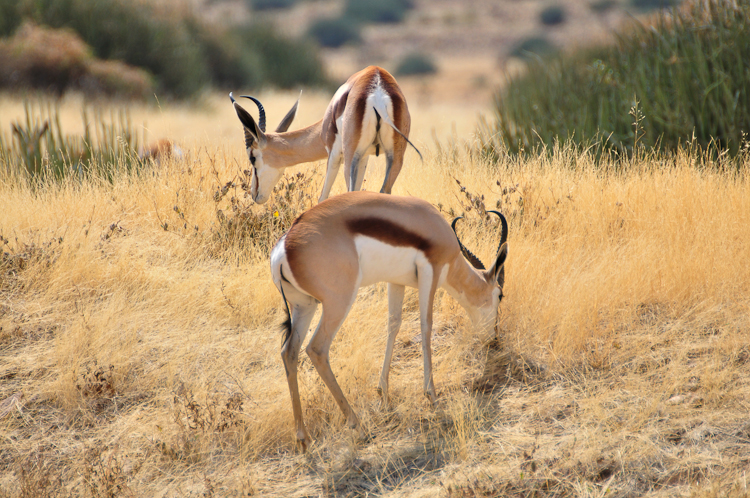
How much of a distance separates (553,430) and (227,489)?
78.6 inches

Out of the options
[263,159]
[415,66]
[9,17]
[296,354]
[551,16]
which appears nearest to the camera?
[296,354]

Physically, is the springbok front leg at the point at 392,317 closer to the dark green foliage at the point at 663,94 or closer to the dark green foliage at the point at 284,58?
the dark green foliage at the point at 663,94

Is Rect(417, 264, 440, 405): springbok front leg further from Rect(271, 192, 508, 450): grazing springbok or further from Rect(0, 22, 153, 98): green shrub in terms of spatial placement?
Rect(0, 22, 153, 98): green shrub

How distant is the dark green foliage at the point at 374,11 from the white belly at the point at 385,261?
7220 centimetres

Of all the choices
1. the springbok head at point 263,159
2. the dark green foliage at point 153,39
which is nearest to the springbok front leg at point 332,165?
the springbok head at point 263,159

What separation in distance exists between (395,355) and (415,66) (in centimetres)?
4949

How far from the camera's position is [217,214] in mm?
6344

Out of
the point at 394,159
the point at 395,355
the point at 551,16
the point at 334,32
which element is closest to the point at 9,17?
the point at 394,159

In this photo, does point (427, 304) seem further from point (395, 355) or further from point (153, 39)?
point (153, 39)

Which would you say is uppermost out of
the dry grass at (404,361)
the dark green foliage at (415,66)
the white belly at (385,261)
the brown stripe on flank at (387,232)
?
the dark green foliage at (415,66)

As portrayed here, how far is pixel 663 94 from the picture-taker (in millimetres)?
8281

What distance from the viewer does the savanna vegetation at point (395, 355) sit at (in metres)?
3.71

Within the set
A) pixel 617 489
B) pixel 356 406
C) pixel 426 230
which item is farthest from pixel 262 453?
pixel 617 489

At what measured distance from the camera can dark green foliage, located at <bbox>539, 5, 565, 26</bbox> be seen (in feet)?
206
